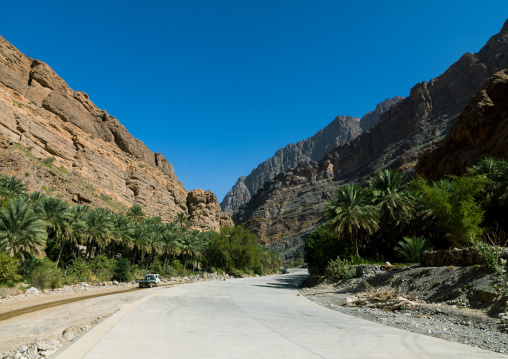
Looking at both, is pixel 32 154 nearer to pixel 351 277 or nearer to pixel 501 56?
pixel 351 277

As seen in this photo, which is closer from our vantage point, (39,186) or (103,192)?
(39,186)

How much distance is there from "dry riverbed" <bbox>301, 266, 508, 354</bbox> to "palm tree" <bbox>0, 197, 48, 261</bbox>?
2559 centimetres

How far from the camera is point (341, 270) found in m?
27.0

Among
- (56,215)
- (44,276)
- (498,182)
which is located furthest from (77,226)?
(498,182)

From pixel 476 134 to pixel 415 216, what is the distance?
26680mm

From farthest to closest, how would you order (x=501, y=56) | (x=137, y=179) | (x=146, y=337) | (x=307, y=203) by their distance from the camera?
(x=307, y=203), (x=501, y=56), (x=137, y=179), (x=146, y=337)

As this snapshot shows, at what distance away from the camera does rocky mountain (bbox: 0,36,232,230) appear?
66.0 m

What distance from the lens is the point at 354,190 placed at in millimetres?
32094

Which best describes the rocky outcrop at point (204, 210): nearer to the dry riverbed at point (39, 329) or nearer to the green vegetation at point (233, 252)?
the green vegetation at point (233, 252)

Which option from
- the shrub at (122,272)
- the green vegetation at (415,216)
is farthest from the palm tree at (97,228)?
the green vegetation at (415,216)

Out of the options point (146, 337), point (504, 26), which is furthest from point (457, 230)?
point (504, 26)

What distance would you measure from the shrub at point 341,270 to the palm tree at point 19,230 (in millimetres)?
27176

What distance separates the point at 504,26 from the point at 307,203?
135 meters

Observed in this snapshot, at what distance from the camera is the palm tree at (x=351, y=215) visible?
98.7 ft
